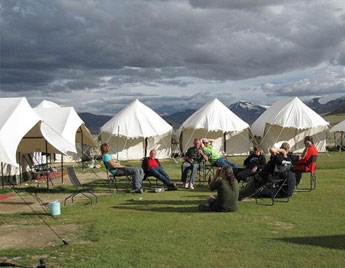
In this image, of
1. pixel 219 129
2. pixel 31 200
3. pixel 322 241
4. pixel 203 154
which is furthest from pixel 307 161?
pixel 219 129

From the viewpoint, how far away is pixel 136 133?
77.8ft

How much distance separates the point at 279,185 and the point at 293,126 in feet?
54.0

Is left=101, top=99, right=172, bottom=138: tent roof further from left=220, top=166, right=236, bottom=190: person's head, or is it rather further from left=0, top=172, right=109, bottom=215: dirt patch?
left=220, top=166, right=236, bottom=190: person's head

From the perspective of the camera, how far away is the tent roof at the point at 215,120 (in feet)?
81.5

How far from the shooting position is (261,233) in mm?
6613

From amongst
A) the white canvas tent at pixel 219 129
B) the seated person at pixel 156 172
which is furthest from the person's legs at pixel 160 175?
the white canvas tent at pixel 219 129

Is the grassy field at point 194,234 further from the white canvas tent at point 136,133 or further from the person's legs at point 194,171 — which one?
the white canvas tent at point 136,133

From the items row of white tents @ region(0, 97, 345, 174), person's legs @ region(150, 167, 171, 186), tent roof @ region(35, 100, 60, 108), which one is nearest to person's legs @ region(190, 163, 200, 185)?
person's legs @ region(150, 167, 171, 186)

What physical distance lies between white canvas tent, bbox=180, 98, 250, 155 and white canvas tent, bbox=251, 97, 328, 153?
1.58 m

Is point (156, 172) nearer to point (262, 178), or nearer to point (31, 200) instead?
point (262, 178)

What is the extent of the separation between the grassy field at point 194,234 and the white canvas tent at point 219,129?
15142 millimetres

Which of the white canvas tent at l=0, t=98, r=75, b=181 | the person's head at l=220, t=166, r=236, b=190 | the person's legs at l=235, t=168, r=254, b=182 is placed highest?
the white canvas tent at l=0, t=98, r=75, b=181

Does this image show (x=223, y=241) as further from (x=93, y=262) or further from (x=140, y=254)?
(x=93, y=262)

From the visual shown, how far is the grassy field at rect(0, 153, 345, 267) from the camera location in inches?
211
